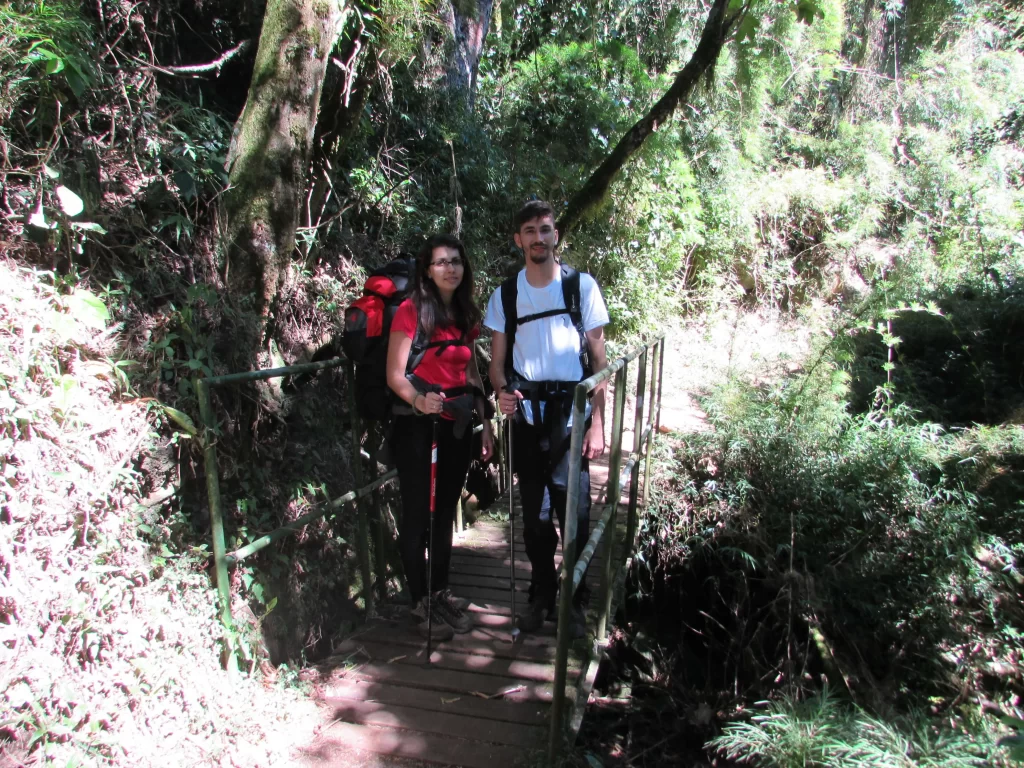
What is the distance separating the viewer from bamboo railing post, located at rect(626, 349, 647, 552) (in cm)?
337

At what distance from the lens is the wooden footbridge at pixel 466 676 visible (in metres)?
2.44

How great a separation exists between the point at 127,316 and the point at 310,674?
1624 mm

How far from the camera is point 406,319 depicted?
284 centimetres

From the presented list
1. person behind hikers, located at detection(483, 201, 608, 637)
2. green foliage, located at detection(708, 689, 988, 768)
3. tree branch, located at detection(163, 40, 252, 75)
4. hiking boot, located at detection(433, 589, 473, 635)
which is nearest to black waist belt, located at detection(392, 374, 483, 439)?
person behind hikers, located at detection(483, 201, 608, 637)

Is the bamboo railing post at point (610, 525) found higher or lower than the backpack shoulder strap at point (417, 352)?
lower

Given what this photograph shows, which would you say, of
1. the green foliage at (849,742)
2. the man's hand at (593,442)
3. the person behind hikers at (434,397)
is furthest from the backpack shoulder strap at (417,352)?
the green foliage at (849,742)

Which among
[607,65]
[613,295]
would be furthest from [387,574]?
[607,65]

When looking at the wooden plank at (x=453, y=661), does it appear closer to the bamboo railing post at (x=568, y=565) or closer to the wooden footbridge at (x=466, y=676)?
the wooden footbridge at (x=466, y=676)

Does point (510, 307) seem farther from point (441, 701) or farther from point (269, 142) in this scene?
point (441, 701)

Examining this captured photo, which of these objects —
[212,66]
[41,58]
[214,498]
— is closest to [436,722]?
[214,498]

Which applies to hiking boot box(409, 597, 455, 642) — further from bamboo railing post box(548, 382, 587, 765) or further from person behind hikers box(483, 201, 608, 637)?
bamboo railing post box(548, 382, 587, 765)

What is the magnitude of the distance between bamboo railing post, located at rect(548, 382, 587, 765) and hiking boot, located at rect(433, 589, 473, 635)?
0.86m

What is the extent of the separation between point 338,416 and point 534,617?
142 centimetres

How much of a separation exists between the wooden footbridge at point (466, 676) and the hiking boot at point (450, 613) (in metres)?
0.04
